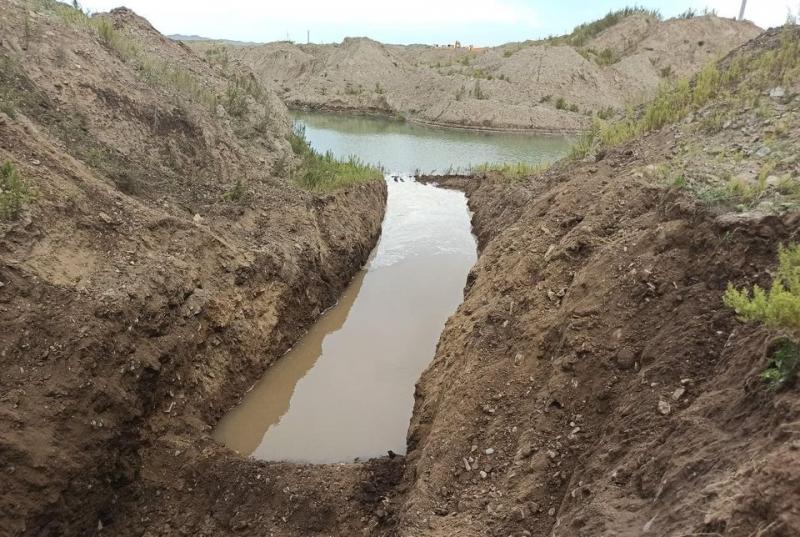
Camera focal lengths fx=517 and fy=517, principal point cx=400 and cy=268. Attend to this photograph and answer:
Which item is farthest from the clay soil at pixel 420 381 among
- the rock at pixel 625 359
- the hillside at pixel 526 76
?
the hillside at pixel 526 76

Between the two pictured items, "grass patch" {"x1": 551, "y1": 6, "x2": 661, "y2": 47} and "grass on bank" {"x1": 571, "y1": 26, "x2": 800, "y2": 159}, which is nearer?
"grass on bank" {"x1": 571, "y1": 26, "x2": 800, "y2": 159}

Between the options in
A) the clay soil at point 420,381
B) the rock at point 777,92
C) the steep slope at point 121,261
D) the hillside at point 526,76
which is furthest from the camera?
the hillside at point 526,76

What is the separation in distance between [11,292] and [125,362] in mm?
1319

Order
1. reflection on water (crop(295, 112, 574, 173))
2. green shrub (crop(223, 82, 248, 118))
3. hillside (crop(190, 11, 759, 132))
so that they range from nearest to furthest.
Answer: green shrub (crop(223, 82, 248, 118)), reflection on water (crop(295, 112, 574, 173)), hillside (crop(190, 11, 759, 132))

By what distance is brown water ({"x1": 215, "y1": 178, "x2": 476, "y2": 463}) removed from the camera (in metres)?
6.99

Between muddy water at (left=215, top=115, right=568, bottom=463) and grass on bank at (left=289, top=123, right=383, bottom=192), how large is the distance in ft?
5.90

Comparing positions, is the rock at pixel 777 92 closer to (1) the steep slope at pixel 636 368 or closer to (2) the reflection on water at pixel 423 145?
(1) the steep slope at pixel 636 368

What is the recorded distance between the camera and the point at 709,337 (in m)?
3.83

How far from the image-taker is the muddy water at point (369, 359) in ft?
23.1

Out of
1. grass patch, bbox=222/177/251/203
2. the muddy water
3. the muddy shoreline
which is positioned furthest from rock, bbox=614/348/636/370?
the muddy shoreline

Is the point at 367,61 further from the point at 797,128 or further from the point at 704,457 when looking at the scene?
the point at 704,457

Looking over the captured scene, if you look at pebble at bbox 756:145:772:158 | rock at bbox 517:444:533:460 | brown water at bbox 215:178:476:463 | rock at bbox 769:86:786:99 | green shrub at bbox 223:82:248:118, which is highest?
rock at bbox 769:86:786:99

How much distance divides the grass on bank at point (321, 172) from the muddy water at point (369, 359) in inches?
70.8

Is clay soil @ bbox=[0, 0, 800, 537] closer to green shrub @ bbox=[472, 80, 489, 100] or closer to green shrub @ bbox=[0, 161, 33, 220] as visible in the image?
green shrub @ bbox=[0, 161, 33, 220]
